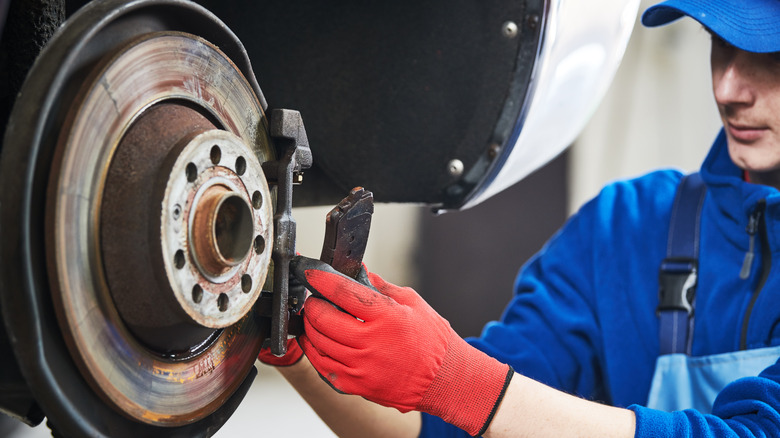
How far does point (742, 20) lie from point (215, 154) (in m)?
0.69

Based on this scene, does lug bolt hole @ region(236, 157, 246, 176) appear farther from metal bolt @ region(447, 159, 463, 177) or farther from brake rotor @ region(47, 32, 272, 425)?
metal bolt @ region(447, 159, 463, 177)

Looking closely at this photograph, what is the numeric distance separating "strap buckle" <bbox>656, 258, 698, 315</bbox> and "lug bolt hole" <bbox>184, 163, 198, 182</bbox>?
0.79 m

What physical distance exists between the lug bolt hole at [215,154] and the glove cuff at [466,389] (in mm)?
304

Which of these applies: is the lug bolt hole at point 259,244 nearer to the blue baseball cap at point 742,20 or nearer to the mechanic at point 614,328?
the mechanic at point 614,328

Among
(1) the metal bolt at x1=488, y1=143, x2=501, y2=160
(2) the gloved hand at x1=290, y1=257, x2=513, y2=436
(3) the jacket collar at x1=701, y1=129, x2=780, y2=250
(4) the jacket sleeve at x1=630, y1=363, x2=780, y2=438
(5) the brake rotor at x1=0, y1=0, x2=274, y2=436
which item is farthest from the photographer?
(3) the jacket collar at x1=701, y1=129, x2=780, y2=250

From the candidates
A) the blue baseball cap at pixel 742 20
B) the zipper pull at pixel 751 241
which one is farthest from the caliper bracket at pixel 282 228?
the zipper pull at pixel 751 241

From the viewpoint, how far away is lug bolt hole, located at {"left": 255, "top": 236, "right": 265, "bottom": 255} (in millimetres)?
582

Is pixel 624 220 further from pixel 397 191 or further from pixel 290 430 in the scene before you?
pixel 290 430

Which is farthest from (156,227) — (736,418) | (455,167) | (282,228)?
(736,418)

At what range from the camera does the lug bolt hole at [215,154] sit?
0.54 m

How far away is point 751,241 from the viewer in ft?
3.27

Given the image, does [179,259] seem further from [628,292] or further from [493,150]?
[628,292]

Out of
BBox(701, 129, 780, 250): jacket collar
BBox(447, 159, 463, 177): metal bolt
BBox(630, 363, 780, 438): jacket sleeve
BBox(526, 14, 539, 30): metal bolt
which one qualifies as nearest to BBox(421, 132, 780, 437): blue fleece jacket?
BBox(701, 129, 780, 250): jacket collar

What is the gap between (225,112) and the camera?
1.96ft
